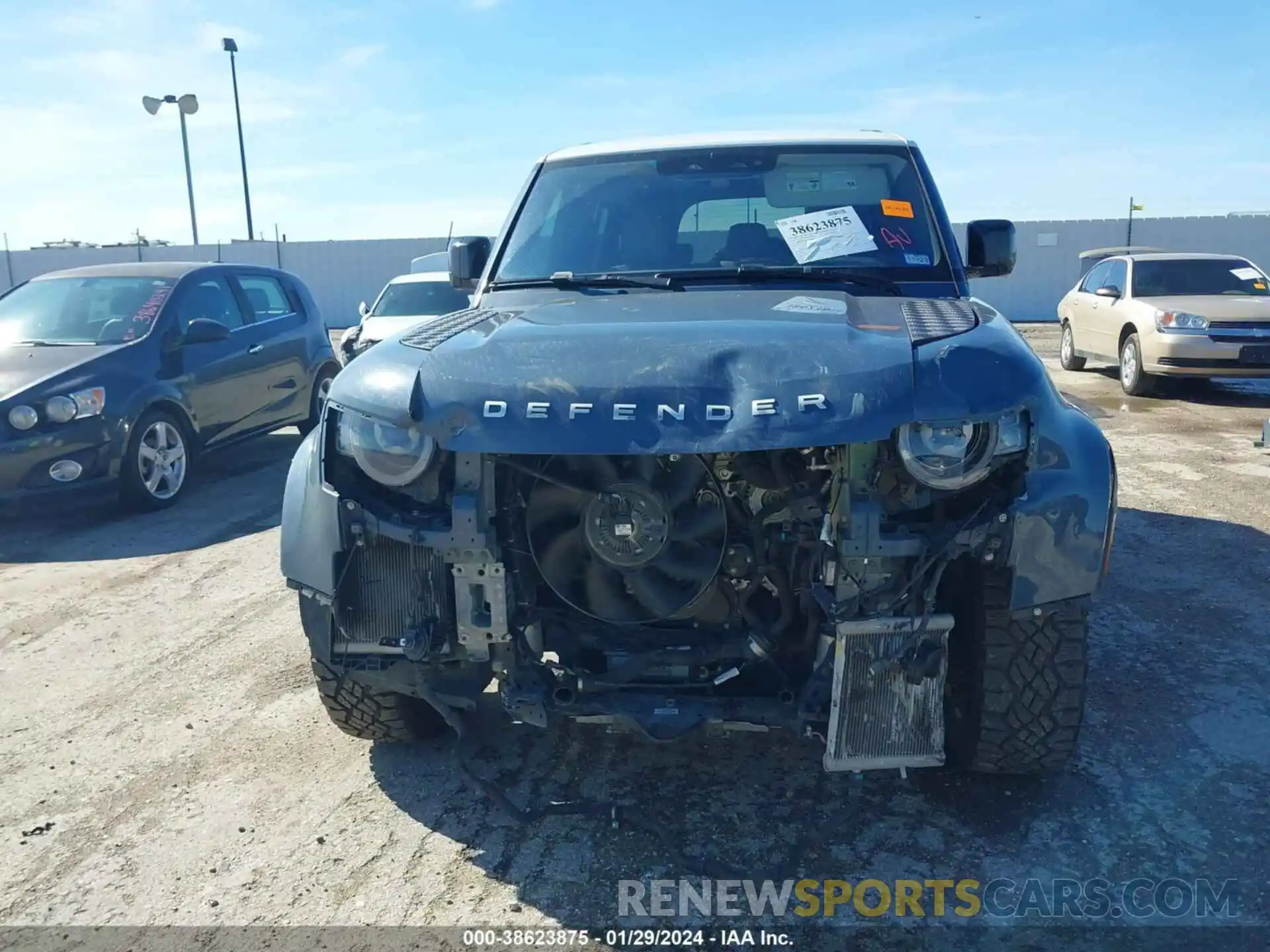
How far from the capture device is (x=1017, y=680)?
2721 mm

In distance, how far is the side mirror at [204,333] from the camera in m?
7.04

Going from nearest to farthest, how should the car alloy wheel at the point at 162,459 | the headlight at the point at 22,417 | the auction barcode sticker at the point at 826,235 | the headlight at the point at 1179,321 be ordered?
the auction barcode sticker at the point at 826,235, the headlight at the point at 22,417, the car alloy wheel at the point at 162,459, the headlight at the point at 1179,321

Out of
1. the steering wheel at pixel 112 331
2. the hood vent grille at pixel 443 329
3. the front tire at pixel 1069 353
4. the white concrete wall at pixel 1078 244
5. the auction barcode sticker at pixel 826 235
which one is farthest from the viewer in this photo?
the white concrete wall at pixel 1078 244

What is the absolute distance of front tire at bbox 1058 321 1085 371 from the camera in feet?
43.1

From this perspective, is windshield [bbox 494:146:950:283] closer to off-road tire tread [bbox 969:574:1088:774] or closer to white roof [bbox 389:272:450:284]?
off-road tire tread [bbox 969:574:1088:774]

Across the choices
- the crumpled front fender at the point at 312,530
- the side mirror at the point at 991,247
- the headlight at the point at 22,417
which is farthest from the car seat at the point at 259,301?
the side mirror at the point at 991,247

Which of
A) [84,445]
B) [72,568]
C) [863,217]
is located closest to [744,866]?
[863,217]

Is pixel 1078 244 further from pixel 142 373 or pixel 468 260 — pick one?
pixel 468 260

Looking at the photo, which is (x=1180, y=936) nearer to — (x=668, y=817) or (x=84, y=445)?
(x=668, y=817)

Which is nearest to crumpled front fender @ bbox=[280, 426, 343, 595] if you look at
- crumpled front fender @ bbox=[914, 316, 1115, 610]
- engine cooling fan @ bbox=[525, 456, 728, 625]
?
engine cooling fan @ bbox=[525, 456, 728, 625]

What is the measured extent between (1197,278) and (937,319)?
33.5 ft

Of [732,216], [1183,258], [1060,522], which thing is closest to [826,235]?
[732,216]

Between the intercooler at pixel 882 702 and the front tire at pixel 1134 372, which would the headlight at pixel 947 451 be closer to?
A: the intercooler at pixel 882 702

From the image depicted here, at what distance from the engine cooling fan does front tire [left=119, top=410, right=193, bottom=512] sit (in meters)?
4.91
